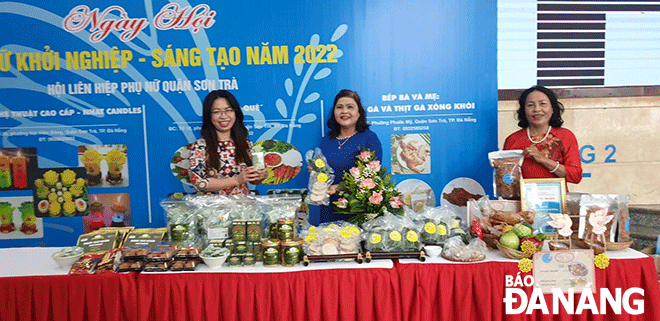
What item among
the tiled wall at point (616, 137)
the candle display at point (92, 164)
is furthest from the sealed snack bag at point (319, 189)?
the tiled wall at point (616, 137)

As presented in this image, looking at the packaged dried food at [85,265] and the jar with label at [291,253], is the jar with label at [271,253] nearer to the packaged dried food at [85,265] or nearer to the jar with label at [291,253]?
the jar with label at [291,253]

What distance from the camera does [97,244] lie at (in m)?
2.19

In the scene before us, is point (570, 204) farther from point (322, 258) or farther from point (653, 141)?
point (653, 141)

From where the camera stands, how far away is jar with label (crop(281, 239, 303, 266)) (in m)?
1.98

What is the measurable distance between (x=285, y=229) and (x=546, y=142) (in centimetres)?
187

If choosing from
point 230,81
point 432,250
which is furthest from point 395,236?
point 230,81

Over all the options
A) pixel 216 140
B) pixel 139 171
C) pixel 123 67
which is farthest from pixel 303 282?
pixel 123 67

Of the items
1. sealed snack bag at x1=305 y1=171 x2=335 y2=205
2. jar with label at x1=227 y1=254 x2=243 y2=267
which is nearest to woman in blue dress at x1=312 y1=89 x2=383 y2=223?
sealed snack bag at x1=305 y1=171 x2=335 y2=205

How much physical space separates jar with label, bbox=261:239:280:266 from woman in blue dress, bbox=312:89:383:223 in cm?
90

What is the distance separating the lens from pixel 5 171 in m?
3.73

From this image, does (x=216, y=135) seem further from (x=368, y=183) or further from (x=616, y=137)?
(x=616, y=137)

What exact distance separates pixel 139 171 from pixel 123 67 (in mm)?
878

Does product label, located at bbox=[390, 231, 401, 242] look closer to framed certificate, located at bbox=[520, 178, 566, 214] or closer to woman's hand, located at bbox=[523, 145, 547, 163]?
framed certificate, located at bbox=[520, 178, 566, 214]

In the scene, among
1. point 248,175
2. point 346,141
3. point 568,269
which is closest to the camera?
point 568,269
